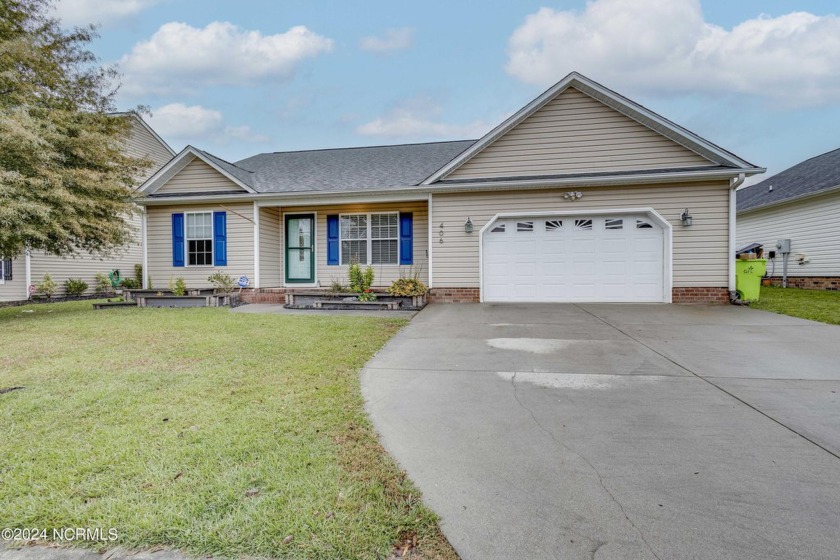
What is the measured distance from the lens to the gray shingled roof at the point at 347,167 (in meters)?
11.6

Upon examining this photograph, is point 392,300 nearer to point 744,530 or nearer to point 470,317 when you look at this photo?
point 470,317

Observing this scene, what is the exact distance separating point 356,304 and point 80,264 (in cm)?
1265

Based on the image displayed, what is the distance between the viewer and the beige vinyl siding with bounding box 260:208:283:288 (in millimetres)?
11883

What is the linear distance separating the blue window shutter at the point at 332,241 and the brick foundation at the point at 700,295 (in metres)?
9.20

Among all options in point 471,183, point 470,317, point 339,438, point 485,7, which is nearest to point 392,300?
point 470,317

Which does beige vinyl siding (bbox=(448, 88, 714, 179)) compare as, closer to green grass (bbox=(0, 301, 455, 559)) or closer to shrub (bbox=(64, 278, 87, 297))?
green grass (bbox=(0, 301, 455, 559))

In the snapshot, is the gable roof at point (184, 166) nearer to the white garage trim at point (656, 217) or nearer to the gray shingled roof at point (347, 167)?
the gray shingled roof at point (347, 167)

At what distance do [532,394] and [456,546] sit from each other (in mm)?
2092

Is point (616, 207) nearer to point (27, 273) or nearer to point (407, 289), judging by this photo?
point (407, 289)

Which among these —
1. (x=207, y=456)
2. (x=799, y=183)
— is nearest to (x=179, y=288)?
(x=207, y=456)

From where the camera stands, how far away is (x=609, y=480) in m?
2.24

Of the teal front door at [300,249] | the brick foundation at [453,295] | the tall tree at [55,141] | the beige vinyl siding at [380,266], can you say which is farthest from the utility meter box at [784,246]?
the tall tree at [55,141]

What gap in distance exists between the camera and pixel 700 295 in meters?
9.65

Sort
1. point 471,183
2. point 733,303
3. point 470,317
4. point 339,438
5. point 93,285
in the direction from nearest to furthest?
1. point 339,438
2. point 470,317
3. point 733,303
4. point 471,183
5. point 93,285
